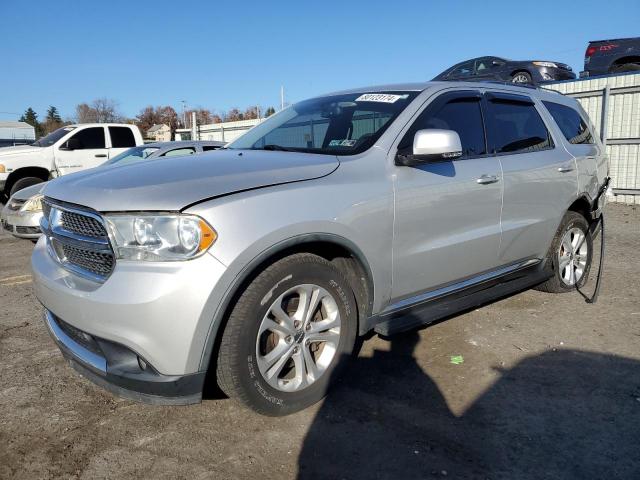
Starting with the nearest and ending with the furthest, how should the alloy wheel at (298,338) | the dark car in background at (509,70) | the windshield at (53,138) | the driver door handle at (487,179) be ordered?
the alloy wheel at (298,338) → the driver door handle at (487,179) → the windshield at (53,138) → the dark car in background at (509,70)

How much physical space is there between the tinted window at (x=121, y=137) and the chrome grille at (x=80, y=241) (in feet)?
32.7

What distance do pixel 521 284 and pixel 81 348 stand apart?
321 centimetres

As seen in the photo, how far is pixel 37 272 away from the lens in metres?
2.78

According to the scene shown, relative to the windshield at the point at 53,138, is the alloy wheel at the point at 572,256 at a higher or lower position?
lower

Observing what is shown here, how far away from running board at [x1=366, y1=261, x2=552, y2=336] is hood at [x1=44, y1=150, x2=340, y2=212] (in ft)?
3.29

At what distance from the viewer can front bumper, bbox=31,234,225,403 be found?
2.19 metres

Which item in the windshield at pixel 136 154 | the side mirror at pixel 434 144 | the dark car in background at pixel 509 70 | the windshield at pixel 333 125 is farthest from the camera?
the dark car in background at pixel 509 70

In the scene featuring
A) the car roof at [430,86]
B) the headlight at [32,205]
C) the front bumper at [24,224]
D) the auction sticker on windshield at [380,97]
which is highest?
the car roof at [430,86]

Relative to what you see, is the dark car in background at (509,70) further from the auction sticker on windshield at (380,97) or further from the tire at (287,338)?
the tire at (287,338)

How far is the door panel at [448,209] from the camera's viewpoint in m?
3.06

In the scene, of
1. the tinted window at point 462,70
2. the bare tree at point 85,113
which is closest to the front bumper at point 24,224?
the tinted window at point 462,70

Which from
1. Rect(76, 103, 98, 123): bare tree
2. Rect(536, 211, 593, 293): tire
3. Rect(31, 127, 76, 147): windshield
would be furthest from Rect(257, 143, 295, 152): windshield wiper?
Rect(76, 103, 98, 123): bare tree

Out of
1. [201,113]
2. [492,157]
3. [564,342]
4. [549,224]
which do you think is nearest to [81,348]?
[492,157]

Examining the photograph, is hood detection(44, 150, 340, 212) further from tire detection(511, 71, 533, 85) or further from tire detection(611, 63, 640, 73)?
tire detection(511, 71, 533, 85)
